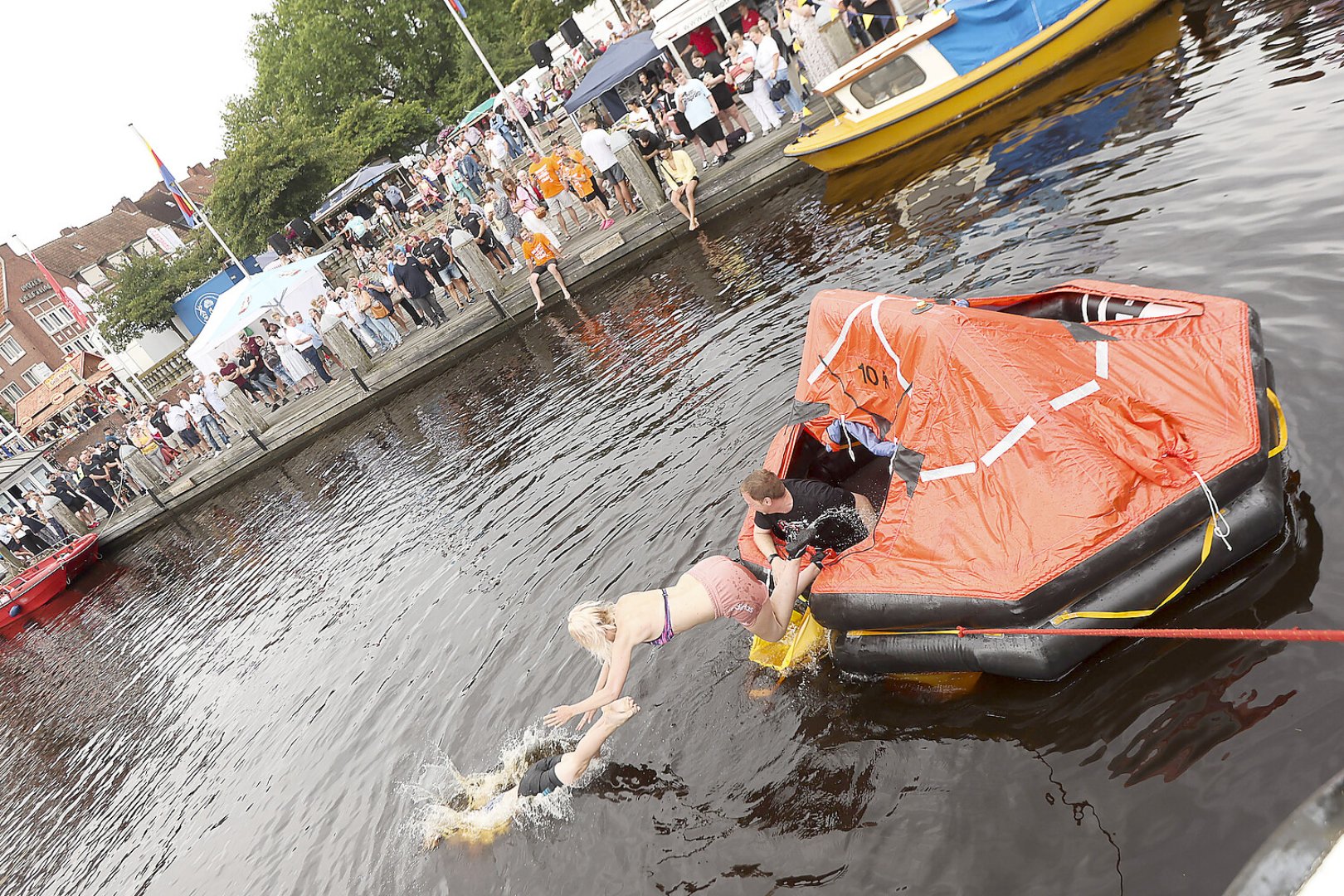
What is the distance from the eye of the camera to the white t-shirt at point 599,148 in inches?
692

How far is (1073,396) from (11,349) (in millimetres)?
74863

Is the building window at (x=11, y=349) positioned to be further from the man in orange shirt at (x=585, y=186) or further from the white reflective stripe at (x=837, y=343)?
the white reflective stripe at (x=837, y=343)

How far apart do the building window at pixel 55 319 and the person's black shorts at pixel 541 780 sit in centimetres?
7087

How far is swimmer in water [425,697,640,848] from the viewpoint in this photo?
5789 millimetres

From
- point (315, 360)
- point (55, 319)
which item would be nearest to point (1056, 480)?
point (315, 360)

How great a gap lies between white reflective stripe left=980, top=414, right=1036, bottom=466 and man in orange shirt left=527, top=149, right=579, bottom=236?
1656 cm

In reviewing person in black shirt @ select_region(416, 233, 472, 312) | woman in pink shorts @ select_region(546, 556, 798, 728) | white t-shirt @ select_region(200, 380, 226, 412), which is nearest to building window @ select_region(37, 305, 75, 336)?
white t-shirt @ select_region(200, 380, 226, 412)

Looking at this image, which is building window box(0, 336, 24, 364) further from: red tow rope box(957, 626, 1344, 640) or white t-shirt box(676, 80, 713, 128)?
red tow rope box(957, 626, 1344, 640)

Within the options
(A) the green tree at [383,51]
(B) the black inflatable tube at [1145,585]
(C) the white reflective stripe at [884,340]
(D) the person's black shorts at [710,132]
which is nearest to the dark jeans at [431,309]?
(D) the person's black shorts at [710,132]

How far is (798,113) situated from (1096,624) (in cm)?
1503

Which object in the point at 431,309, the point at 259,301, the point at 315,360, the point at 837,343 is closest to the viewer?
the point at 837,343

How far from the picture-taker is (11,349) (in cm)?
5847

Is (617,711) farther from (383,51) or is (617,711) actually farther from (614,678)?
(383,51)

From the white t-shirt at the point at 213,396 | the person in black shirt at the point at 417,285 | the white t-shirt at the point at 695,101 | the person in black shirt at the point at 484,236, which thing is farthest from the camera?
the white t-shirt at the point at 213,396
